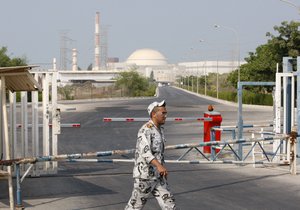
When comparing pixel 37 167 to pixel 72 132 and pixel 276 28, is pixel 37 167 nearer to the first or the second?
pixel 72 132

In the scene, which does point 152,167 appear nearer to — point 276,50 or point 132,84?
point 276,50

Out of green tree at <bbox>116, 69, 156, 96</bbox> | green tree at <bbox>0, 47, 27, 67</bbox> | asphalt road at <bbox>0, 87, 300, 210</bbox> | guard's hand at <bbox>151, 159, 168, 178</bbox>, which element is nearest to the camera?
guard's hand at <bbox>151, 159, 168, 178</bbox>

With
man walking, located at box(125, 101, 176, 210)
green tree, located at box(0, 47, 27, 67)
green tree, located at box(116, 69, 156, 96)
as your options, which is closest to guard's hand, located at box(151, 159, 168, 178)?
man walking, located at box(125, 101, 176, 210)

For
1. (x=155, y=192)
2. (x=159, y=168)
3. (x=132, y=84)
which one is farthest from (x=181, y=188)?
(x=132, y=84)

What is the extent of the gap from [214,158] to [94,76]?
16787 centimetres

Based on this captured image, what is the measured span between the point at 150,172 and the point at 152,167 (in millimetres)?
68

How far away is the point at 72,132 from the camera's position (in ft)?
94.8

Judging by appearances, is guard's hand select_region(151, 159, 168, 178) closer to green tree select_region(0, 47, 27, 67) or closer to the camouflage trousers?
the camouflage trousers

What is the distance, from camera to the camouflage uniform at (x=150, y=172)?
740 cm

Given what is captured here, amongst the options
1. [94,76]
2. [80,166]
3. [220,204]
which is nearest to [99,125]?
[80,166]

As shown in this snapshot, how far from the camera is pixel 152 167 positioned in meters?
7.52

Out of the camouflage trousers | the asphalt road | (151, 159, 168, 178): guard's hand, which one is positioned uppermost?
(151, 159, 168, 178): guard's hand

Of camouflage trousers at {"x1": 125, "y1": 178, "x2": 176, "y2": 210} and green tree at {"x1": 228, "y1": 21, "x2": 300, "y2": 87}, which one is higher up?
green tree at {"x1": 228, "y1": 21, "x2": 300, "y2": 87}

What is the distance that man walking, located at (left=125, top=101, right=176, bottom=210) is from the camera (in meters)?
7.40
